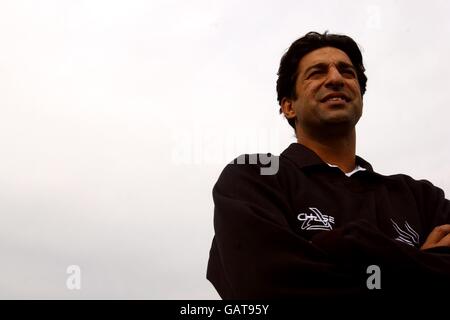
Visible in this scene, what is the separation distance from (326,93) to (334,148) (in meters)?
0.47

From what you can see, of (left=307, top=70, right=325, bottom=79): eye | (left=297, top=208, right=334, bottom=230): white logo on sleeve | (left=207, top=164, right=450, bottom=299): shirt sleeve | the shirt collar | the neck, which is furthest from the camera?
(left=307, top=70, right=325, bottom=79): eye

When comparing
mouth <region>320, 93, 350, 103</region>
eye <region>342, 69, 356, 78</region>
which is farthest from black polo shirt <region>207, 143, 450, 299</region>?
eye <region>342, 69, 356, 78</region>

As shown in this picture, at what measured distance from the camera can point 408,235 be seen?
154 inches

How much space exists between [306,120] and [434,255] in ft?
5.56

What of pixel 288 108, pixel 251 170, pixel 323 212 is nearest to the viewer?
pixel 323 212

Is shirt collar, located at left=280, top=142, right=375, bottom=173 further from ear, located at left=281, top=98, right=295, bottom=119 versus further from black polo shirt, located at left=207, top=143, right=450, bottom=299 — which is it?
ear, located at left=281, top=98, right=295, bottom=119

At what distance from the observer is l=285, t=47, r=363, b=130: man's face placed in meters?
4.41

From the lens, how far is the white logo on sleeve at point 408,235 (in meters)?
3.87

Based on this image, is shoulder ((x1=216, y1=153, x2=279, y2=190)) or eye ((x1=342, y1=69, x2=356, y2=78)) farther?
eye ((x1=342, y1=69, x2=356, y2=78))

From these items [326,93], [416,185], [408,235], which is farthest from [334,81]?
[408,235]

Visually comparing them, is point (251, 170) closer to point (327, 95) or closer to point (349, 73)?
point (327, 95)
